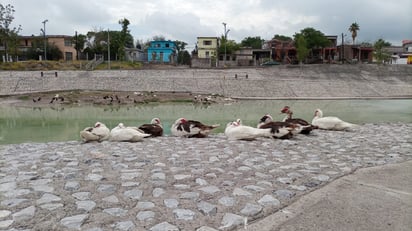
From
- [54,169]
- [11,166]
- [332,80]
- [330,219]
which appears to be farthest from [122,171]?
[332,80]

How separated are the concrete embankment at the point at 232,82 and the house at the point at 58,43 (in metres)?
25.9

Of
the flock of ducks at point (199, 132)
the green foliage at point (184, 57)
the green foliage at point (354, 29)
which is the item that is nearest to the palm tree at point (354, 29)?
the green foliage at point (354, 29)

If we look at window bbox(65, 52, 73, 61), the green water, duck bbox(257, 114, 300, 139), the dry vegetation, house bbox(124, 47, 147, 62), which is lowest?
the green water

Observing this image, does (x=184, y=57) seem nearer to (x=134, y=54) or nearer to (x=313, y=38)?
(x=134, y=54)

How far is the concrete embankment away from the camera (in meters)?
41.4

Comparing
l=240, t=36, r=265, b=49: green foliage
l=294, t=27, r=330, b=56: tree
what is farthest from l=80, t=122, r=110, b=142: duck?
l=240, t=36, r=265, b=49: green foliage

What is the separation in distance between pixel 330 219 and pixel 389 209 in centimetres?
86

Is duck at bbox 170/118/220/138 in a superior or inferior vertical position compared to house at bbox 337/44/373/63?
inferior

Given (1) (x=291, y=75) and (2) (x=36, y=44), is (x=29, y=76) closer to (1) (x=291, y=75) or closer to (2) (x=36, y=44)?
(2) (x=36, y=44)

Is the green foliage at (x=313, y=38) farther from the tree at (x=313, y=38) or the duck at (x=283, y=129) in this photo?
the duck at (x=283, y=129)

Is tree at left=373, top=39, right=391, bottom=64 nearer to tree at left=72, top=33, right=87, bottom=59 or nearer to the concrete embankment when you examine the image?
the concrete embankment

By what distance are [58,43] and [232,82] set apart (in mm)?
40017

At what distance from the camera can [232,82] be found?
149 ft

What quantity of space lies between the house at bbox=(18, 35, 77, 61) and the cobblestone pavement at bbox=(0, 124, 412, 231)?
65.7 metres
